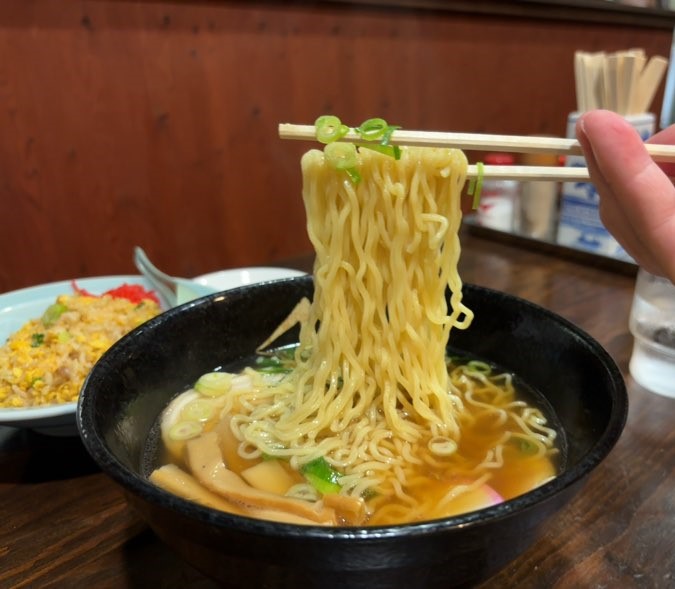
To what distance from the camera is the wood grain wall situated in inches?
102

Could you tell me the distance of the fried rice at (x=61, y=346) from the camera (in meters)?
1.30

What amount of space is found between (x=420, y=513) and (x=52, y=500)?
0.71m

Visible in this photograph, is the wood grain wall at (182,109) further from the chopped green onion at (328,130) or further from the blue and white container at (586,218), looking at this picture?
the chopped green onion at (328,130)

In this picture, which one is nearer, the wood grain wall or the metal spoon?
the metal spoon

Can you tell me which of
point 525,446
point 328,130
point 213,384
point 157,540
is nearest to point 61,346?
point 213,384

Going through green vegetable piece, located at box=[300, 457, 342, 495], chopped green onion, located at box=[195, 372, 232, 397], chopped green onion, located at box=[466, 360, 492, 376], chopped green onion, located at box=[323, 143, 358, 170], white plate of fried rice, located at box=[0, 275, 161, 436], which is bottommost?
chopped green onion, located at box=[466, 360, 492, 376]

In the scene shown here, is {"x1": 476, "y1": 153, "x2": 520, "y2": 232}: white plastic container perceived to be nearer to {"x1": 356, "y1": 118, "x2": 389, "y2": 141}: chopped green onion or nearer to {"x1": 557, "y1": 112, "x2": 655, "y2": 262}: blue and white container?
{"x1": 557, "y1": 112, "x2": 655, "y2": 262}: blue and white container

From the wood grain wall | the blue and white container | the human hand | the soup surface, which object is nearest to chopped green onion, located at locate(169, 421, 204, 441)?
the soup surface

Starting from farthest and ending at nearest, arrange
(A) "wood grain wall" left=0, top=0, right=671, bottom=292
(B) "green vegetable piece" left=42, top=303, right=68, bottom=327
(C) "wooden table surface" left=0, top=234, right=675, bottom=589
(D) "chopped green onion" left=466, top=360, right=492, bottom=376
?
(A) "wood grain wall" left=0, top=0, right=671, bottom=292
(B) "green vegetable piece" left=42, top=303, right=68, bottom=327
(D) "chopped green onion" left=466, top=360, right=492, bottom=376
(C) "wooden table surface" left=0, top=234, right=675, bottom=589

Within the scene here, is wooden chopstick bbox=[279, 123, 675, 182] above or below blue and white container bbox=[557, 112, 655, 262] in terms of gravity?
above

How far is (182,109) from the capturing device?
2.98m

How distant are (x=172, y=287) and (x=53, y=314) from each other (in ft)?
1.13

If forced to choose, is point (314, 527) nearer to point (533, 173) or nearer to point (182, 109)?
point (533, 173)

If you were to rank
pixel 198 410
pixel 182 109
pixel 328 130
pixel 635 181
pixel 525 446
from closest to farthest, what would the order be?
pixel 635 181
pixel 328 130
pixel 525 446
pixel 198 410
pixel 182 109
